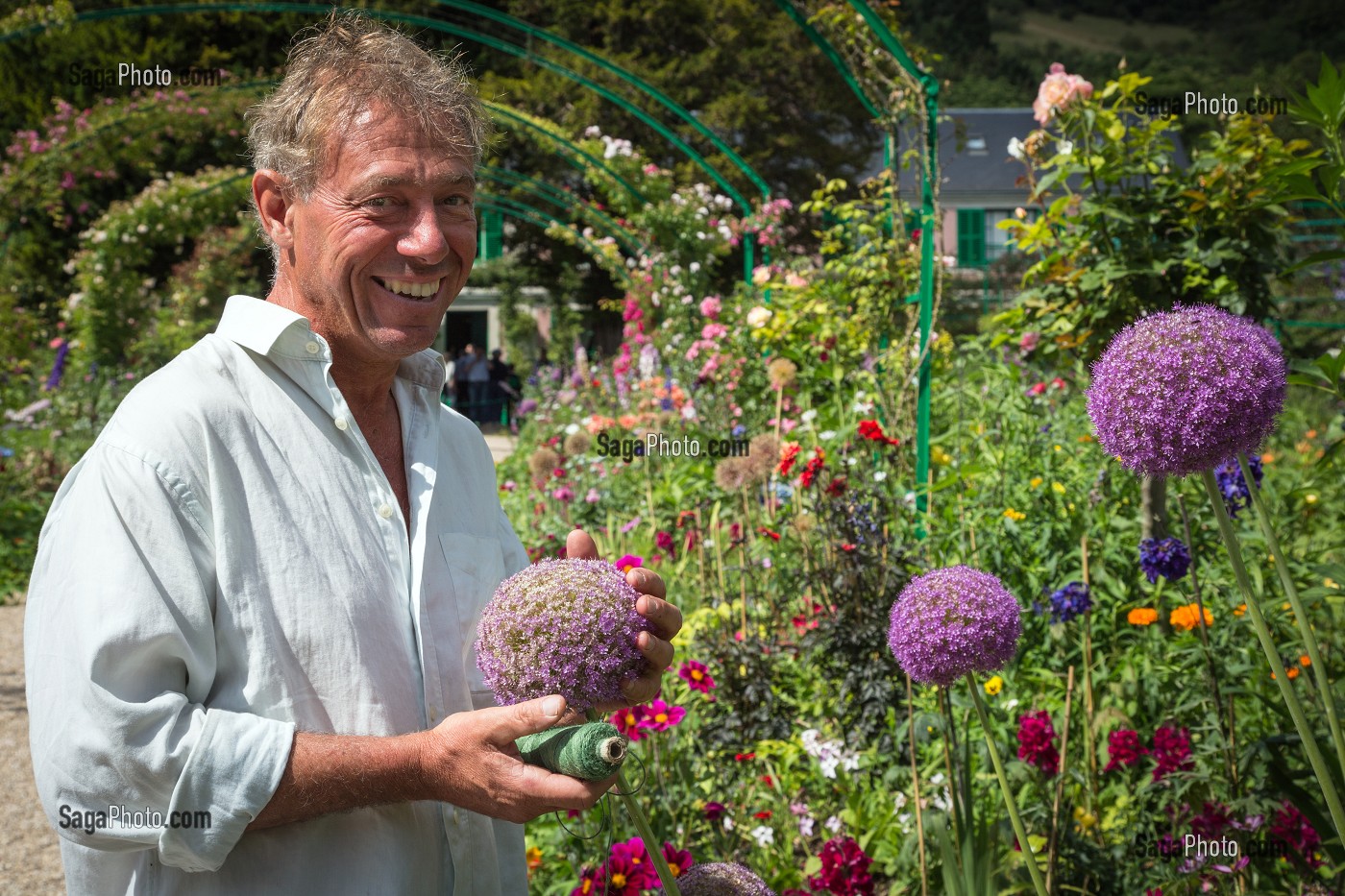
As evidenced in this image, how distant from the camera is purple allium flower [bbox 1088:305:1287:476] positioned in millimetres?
1373

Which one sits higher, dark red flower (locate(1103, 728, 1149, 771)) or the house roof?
the house roof

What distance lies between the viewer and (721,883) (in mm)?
1566

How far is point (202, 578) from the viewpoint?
1.28m

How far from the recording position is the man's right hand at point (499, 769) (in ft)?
3.85

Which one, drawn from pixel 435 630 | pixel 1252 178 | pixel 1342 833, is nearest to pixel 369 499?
pixel 435 630

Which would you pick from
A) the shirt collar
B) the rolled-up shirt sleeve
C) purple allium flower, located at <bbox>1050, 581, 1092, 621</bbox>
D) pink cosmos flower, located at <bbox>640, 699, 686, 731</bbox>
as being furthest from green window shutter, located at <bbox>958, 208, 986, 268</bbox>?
the rolled-up shirt sleeve

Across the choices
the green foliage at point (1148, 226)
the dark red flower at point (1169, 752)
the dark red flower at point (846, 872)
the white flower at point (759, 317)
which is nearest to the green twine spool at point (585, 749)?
the dark red flower at point (846, 872)

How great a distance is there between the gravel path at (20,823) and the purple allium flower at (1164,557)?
107 inches

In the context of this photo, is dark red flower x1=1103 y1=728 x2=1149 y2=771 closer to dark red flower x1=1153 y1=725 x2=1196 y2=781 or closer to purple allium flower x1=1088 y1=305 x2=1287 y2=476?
dark red flower x1=1153 y1=725 x2=1196 y2=781

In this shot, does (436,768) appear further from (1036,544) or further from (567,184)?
(567,184)

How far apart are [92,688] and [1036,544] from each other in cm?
278

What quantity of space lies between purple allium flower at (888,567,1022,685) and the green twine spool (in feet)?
1.84
